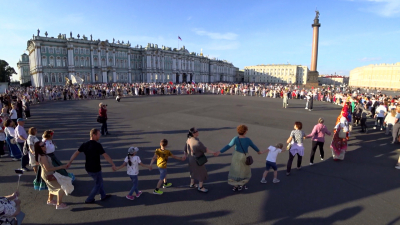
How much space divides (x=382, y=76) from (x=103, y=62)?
78431 millimetres

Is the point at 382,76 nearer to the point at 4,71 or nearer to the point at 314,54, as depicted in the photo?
the point at 314,54

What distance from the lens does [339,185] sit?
5414 mm

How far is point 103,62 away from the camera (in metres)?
63.4

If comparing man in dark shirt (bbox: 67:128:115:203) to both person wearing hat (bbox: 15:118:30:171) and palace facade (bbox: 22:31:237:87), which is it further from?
palace facade (bbox: 22:31:237:87)

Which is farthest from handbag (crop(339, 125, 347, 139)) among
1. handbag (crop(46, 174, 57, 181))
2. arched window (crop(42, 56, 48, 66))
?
arched window (crop(42, 56, 48, 66))

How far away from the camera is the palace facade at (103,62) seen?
5388cm

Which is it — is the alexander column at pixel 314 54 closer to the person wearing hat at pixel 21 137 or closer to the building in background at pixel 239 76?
the person wearing hat at pixel 21 137

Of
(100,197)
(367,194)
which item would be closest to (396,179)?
(367,194)

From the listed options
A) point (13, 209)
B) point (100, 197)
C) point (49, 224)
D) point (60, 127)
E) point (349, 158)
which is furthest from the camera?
point (60, 127)

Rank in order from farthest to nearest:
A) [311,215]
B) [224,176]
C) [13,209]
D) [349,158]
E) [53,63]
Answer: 1. [53,63]
2. [349,158]
3. [224,176]
4. [311,215]
5. [13,209]

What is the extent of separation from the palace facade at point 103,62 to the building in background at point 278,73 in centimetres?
5036

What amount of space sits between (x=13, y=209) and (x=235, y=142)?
3764 millimetres

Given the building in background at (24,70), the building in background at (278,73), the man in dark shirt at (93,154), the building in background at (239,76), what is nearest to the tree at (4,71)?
the building in background at (24,70)

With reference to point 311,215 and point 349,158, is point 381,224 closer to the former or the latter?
point 311,215
